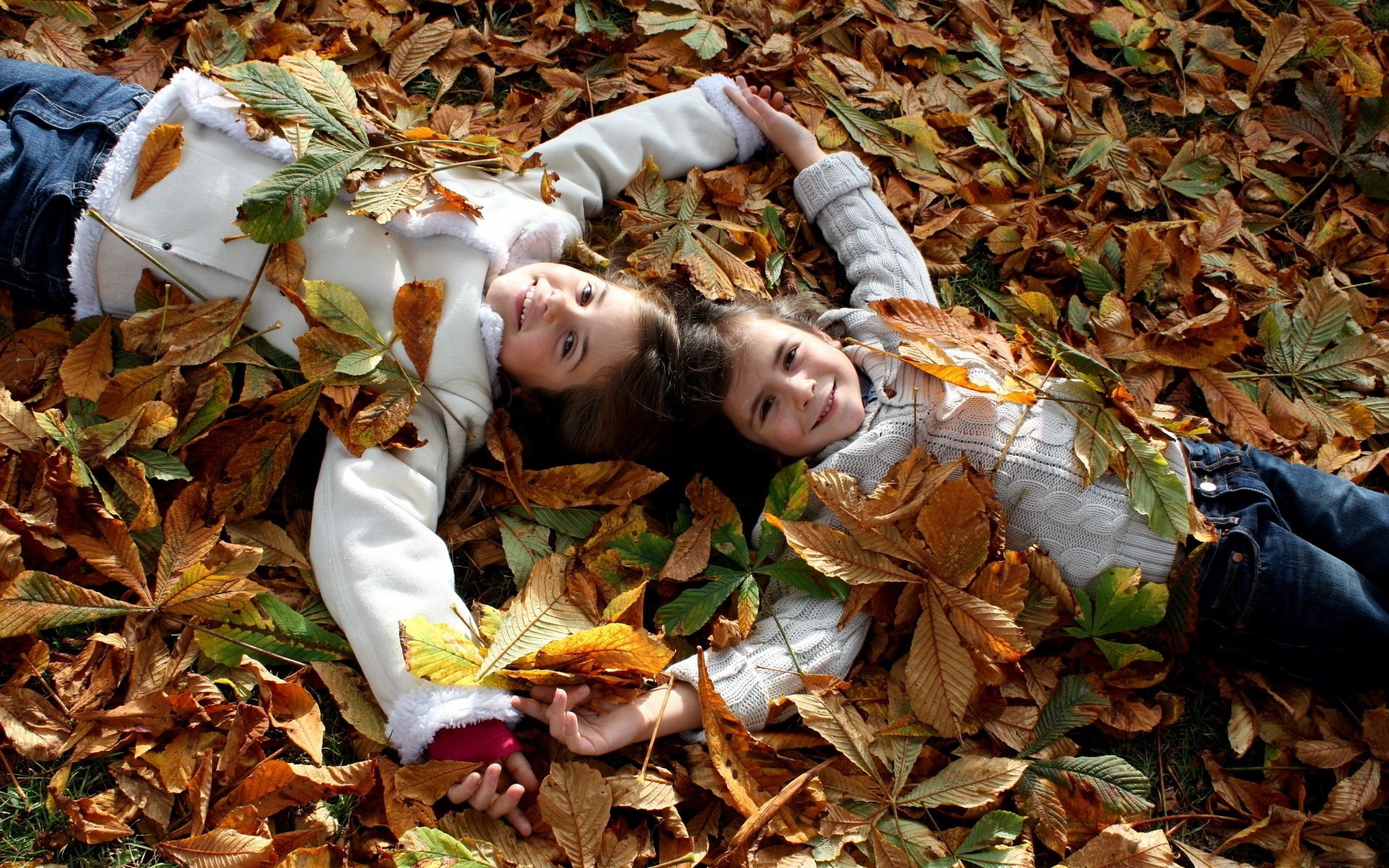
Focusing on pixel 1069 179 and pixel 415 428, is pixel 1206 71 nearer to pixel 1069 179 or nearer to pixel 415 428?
pixel 1069 179

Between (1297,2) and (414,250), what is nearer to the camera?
(414,250)

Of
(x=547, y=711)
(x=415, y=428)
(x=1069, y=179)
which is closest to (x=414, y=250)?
(x=415, y=428)

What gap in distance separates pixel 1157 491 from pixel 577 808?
3.91ft

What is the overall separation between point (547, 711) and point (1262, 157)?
2385mm

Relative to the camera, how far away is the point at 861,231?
2.36m

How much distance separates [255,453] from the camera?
187 cm

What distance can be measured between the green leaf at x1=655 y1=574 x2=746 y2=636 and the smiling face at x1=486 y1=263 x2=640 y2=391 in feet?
1.71

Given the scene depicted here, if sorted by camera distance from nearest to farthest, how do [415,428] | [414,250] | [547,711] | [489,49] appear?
[547,711] < [415,428] < [414,250] < [489,49]

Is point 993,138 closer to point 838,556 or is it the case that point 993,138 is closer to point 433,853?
point 838,556

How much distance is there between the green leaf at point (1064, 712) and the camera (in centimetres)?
177

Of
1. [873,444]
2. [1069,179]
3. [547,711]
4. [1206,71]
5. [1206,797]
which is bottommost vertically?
[1206,797]

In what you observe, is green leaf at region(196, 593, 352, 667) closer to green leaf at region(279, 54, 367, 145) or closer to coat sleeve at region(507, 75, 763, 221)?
green leaf at region(279, 54, 367, 145)

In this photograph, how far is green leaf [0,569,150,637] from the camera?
159 centimetres

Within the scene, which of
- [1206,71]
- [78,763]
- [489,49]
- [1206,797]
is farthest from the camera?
[1206,71]
